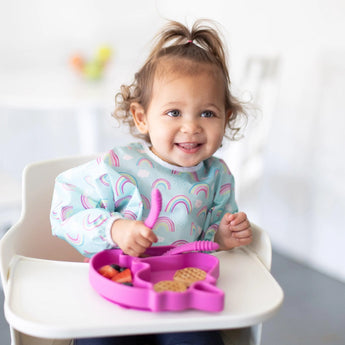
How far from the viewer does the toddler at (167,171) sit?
3.38 feet

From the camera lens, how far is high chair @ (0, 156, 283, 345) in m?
0.76

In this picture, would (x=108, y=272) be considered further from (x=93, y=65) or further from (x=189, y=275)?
(x=93, y=65)

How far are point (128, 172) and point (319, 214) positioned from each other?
1.24 metres

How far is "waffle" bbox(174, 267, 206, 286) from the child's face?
250 millimetres

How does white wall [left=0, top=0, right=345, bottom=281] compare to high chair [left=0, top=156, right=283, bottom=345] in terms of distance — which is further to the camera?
white wall [left=0, top=0, right=345, bottom=281]

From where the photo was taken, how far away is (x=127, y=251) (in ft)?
2.97

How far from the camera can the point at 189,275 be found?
34.8 inches

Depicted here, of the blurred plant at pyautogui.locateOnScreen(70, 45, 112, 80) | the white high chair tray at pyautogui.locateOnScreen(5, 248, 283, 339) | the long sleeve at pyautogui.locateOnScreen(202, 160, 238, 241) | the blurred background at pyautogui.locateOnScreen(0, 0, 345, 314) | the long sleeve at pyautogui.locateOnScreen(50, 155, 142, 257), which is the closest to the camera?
the white high chair tray at pyautogui.locateOnScreen(5, 248, 283, 339)

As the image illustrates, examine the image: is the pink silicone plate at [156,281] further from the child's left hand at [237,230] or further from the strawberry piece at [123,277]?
the child's left hand at [237,230]

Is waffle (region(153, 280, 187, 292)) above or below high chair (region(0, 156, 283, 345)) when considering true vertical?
above

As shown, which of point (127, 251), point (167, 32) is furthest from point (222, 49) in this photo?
point (127, 251)

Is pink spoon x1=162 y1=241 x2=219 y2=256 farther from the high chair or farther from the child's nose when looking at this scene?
the child's nose

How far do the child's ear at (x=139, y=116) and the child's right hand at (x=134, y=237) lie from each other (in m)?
0.29

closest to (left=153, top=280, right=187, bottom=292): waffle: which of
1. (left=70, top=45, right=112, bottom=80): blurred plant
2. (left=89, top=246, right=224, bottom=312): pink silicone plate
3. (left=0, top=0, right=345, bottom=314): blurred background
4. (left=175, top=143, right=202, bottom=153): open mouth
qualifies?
(left=89, top=246, right=224, bottom=312): pink silicone plate
